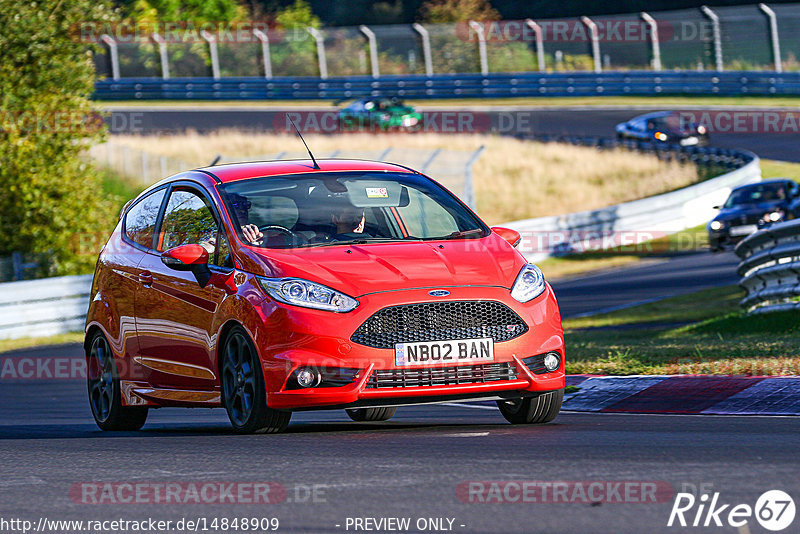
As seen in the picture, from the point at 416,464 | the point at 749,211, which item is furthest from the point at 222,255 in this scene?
the point at 749,211

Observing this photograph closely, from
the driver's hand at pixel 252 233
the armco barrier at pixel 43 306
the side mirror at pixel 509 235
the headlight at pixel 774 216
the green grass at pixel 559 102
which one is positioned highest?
the driver's hand at pixel 252 233

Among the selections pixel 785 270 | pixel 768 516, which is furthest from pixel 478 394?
pixel 785 270

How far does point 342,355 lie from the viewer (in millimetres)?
7520

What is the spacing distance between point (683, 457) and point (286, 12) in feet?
218

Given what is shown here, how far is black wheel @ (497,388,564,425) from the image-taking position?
827 cm

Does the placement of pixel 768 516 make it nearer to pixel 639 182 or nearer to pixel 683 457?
pixel 683 457

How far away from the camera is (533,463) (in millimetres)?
6336

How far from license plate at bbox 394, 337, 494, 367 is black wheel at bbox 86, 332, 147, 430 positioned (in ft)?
8.78

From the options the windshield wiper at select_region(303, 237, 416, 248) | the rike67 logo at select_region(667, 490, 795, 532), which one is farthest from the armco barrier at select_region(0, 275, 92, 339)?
the rike67 logo at select_region(667, 490, 795, 532)

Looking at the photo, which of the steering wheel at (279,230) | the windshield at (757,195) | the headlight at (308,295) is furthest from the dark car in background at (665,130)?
the headlight at (308,295)

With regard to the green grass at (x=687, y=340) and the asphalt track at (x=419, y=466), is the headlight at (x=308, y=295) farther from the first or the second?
the green grass at (x=687, y=340)

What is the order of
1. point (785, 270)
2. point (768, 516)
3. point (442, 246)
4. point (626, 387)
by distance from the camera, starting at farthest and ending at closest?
point (785, 270) → point (626, 387) → point (442, 246) → point (768, 516)

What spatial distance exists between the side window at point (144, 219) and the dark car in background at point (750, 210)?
1965 centimetres

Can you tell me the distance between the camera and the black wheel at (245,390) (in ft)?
25.5
